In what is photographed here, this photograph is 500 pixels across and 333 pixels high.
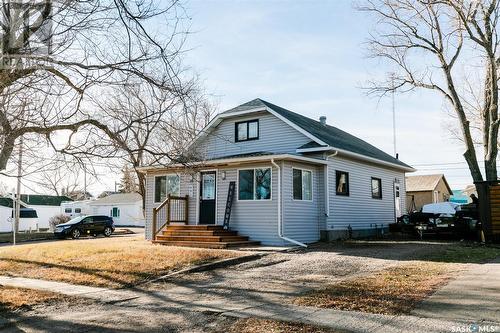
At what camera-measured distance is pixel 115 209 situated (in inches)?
1875

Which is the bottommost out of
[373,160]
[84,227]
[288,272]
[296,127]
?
[288,272]

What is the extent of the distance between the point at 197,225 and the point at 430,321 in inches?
454

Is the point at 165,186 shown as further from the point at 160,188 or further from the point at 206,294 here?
the point at 206,294

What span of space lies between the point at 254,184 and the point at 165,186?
4434 millimetres

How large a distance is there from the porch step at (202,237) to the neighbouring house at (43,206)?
1398 inches

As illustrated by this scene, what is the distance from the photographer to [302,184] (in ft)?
54.1

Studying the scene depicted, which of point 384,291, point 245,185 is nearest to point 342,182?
point 245,185

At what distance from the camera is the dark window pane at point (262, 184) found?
51.5ft

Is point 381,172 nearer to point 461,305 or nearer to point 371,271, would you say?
point 371,271

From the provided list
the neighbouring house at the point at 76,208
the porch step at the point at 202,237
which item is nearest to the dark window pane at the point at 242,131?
the porch step at the point at 202,237

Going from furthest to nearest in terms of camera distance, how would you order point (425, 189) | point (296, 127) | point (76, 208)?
1. point (76, 208)
2. point (425, 189)
3. point (296, 127)

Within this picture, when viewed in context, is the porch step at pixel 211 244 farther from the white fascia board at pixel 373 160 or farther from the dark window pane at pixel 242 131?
the dark window pane at pixel 242 131

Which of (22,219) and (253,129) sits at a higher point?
(253,129)

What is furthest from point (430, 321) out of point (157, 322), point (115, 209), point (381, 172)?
point (115, 209)
